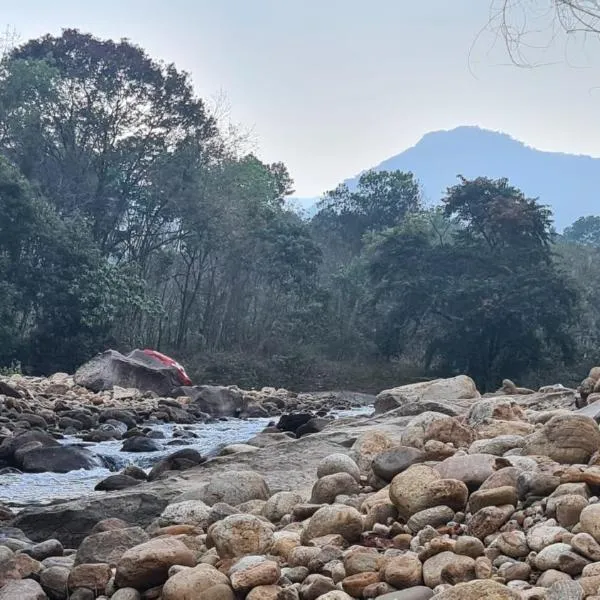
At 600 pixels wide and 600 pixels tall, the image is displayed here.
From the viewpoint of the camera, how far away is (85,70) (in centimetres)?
2295

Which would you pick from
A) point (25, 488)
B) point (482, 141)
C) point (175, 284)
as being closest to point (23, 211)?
point (175, 284)

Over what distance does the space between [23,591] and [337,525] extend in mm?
1187

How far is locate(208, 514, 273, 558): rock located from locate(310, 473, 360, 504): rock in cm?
66

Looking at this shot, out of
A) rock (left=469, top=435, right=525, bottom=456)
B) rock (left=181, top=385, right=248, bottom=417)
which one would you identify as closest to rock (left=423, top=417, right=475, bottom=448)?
rock (left=469, top=435, right=525, bottom=456)

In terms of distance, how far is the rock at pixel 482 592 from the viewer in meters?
2.25

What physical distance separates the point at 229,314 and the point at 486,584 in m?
22.8

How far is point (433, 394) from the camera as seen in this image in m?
9.34

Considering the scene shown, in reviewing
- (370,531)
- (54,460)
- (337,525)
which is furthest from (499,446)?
(54,460)

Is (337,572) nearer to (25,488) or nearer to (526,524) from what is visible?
(526,524)

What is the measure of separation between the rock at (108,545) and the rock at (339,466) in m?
0.96

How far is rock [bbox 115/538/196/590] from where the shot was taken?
3.03 m

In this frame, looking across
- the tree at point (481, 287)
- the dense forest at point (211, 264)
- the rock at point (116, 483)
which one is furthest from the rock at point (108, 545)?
the tree at point (481, 287)

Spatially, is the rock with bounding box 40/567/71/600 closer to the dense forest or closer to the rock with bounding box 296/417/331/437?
the rock with bounding box 296/417/331/437

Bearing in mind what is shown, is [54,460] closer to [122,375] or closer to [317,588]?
[317,588]
